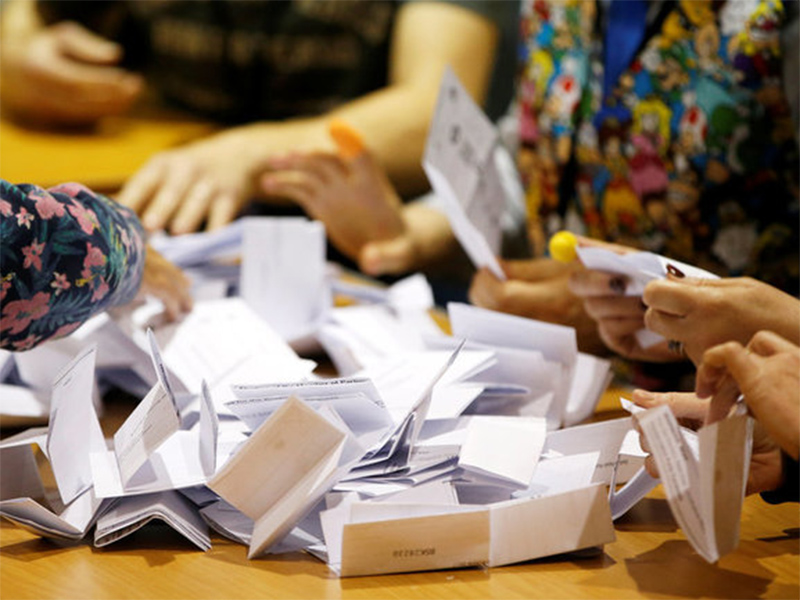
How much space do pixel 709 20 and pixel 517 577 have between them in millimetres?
618

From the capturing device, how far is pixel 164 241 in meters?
1.22

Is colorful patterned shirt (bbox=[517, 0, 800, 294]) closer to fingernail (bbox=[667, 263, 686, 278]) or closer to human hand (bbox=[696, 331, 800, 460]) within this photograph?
fingernail (bbox=[667, 263, 686, 278])

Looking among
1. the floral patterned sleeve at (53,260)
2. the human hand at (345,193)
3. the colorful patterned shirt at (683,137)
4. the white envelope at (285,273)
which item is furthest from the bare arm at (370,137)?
the floral patterned sleeve at (53,260)

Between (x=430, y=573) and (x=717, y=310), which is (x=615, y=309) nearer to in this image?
(x=717, y=310)

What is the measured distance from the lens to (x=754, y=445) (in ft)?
2.29

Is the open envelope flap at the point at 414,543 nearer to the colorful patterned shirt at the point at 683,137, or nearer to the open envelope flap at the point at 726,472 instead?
the open envelope flap at the point at 726,472

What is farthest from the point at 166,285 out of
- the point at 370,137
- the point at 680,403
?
the point at 370,137

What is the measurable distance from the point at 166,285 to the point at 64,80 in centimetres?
91

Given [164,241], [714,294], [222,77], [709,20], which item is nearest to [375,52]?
[222,77]

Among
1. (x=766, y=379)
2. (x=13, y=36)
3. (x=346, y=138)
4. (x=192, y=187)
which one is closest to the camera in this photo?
(x=766, y=379)

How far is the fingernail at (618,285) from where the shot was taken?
2.91 feet

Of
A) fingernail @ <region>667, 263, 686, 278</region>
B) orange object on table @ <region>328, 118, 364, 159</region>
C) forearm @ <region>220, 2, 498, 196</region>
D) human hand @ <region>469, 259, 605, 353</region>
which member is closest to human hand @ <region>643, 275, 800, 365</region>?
fingernail @ <region>667, 263, 686, 278</region>

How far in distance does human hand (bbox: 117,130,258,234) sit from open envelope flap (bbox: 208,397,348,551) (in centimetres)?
73

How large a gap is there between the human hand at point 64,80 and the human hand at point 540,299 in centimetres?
93
